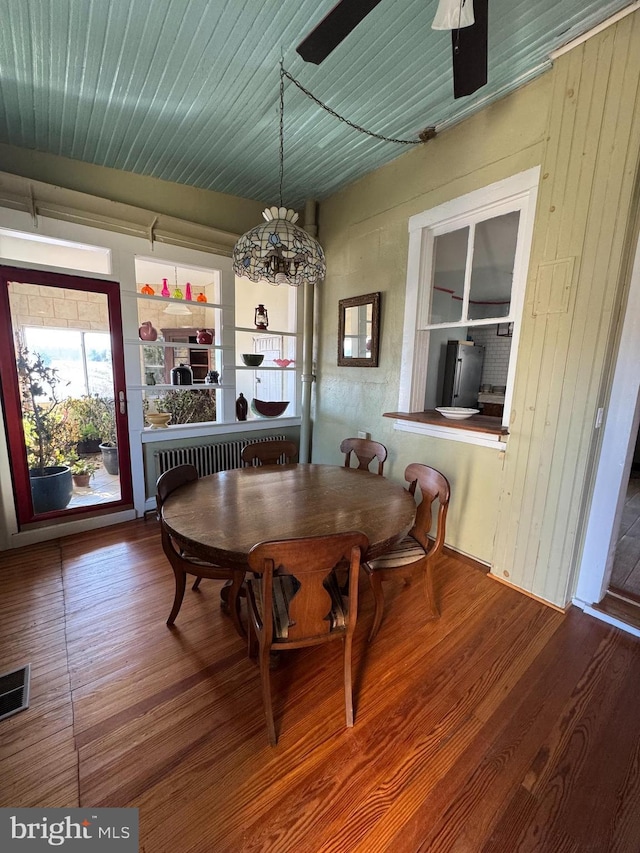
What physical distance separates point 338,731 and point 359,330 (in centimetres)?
289

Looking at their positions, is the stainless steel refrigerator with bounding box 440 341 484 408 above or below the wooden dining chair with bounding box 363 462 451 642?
above

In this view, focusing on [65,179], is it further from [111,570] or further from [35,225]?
[111,570]

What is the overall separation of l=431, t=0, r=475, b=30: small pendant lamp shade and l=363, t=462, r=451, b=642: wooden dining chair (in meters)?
1.67

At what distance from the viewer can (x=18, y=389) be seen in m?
2.59

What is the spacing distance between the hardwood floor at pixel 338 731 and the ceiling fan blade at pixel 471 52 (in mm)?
2448

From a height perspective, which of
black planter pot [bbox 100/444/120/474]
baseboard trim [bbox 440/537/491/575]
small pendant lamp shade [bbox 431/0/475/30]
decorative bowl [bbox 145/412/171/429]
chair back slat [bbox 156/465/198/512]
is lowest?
baseboard trim [bbox 440/537/491/575]

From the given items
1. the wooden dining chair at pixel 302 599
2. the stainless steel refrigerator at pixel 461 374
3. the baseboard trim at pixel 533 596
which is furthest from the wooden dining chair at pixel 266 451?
the stainless steel refrigerator at pixel 461 374

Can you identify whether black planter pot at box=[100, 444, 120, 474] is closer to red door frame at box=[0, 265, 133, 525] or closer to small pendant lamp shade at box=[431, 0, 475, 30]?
red door frame at box=[0, 265, 133, 525]

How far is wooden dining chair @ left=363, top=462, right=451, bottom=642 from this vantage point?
1688 mm

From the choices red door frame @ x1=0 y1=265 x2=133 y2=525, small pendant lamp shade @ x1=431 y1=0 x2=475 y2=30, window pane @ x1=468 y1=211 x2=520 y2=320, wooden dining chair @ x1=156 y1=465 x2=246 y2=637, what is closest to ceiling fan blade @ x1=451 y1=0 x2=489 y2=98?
small pendant lamp shade @ x1=431 y1=0 x2=475 y2=30

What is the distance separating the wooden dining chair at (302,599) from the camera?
1118 millimetres

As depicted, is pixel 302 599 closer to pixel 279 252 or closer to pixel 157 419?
pixel 279 252

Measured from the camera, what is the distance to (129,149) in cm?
256

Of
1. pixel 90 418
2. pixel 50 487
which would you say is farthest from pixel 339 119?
pixel 50 487
